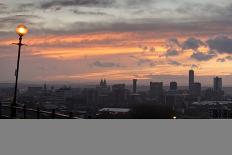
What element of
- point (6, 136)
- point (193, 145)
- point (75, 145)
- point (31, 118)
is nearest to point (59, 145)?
point (75, 145)

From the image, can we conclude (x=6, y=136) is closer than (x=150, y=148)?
No

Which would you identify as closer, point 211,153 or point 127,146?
point 211,153

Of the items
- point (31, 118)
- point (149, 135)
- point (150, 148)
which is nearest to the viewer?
point (150, 148)

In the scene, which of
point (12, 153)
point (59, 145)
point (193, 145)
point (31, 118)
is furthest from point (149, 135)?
point (31, 118)

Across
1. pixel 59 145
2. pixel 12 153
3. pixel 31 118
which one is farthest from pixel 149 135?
pixel 31 118

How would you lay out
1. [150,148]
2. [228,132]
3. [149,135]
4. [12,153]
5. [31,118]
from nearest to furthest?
[12,153] < [150,148] < [149,135] < [228,132] < [31,118]

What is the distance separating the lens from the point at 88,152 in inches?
575

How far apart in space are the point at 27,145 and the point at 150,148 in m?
3.70

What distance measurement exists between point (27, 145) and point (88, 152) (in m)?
2.41

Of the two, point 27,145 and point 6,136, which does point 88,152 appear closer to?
point 27,145

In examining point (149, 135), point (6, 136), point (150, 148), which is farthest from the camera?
point (149, 135)

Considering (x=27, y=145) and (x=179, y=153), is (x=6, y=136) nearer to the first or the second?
(x=27, y=145)

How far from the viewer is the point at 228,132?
21.0 m

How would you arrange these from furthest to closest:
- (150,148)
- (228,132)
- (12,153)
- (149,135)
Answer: (228,132) → (149,135) → (150,148) → (12,153)
